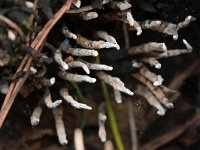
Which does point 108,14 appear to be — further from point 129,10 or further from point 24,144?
point 24,144

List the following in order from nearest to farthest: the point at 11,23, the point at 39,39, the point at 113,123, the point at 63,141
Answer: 1. the point at 11,23
2. the point at 39,39
3. the point at 63,141
4. the point at 113,123

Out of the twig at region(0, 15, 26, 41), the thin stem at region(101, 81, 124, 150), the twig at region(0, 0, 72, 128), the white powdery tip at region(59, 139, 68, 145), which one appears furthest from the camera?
the thin stem at region(101, 81, 124, 150)

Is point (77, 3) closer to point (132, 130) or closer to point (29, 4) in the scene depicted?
point (29, 4)

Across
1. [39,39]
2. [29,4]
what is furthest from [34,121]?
[29,4]

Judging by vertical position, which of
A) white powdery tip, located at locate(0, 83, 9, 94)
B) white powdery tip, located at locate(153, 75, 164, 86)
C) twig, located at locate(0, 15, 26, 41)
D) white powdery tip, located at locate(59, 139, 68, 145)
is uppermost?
twig, located at locate(0, 15, 26, 41)

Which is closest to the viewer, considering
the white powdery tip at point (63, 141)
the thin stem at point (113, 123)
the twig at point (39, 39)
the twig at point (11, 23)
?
the twig at point (11, 23)

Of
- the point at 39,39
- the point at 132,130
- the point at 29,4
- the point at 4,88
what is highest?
the point at 29,4

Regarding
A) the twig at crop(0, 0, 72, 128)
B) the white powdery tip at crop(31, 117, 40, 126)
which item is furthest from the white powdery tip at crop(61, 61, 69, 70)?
the white powdery tip at crop(31, 117, 40, 126)

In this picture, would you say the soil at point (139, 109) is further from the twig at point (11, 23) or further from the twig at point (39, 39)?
the twig at point (11, 23)

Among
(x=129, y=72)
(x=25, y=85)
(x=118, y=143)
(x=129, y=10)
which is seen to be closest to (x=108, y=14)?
(x=129, y=10)

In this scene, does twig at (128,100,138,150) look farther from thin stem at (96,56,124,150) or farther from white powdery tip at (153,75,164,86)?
white powdery tip at (153,75,164,86)

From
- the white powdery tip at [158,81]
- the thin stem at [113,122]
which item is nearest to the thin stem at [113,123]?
the thin stem at [113,122]
